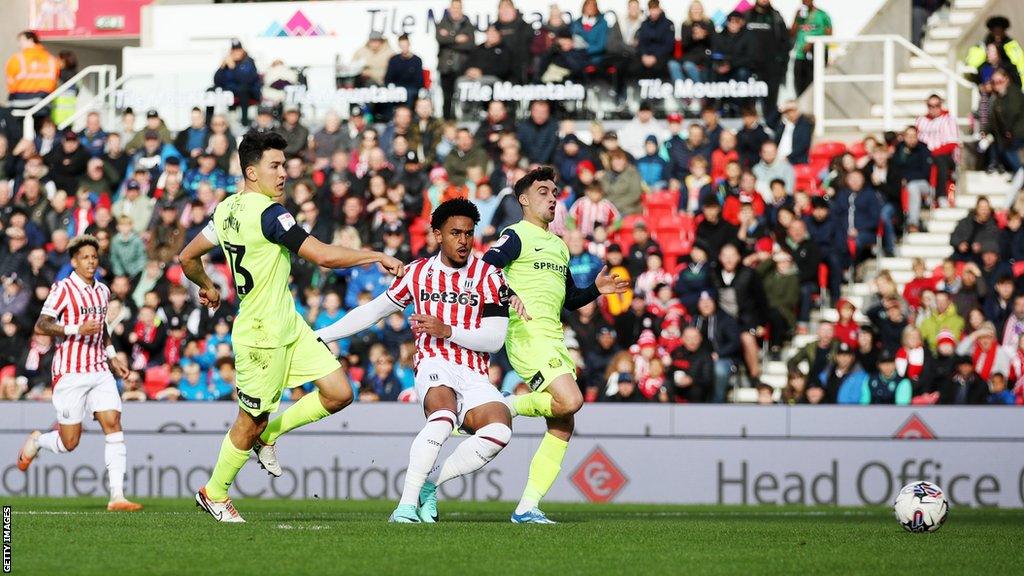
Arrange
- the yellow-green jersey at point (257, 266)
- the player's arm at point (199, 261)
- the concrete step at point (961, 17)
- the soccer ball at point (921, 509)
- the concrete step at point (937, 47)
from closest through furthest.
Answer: the yellow-green jersey at point (257, 266), the player's arm at point (199, 261), the soccer ball at point (921, 509), the concrete step at point (937, 47), the concrete step at point (961, 17)

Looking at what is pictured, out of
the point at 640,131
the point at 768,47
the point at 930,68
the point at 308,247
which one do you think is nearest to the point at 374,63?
the point at 640,131

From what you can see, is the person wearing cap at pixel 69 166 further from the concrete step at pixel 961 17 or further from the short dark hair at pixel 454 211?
the short dark hair at pixel 454 211

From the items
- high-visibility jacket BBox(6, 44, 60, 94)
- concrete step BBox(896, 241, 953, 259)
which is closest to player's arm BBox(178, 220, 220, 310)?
concrete step BBox(896, 241, 953, 259)

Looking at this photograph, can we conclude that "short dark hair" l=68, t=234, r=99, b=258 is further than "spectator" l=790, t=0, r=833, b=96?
No

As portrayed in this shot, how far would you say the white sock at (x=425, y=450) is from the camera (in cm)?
1148

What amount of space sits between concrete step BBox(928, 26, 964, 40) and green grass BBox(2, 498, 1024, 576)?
14307 mm

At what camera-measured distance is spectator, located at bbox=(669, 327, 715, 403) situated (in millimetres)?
20016

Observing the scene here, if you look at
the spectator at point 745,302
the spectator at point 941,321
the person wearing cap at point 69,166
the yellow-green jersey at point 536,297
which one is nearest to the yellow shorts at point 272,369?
the yellow-green jersey at point 536,297

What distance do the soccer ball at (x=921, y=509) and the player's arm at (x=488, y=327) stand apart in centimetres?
297

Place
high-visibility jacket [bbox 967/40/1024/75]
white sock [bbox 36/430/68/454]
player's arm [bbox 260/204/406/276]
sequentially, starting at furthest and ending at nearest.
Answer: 1. high-visibility jacket [bbox 967/40/1024/75]
2. white sock [bbox 36/430/68/454]
3. player's arm [bbox 260/204/406/276]

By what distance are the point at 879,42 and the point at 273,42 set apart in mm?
10131

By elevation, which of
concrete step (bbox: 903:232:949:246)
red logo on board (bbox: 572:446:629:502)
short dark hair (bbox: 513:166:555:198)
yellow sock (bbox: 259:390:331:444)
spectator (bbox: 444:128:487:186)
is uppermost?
spectator (bbox: 444:128:487:186)

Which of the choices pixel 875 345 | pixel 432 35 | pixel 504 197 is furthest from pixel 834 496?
pixel 432 35

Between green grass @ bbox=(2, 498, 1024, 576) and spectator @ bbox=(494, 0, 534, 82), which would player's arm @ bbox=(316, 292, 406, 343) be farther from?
spectator @ bbox=(494, 0, 534, 82)
